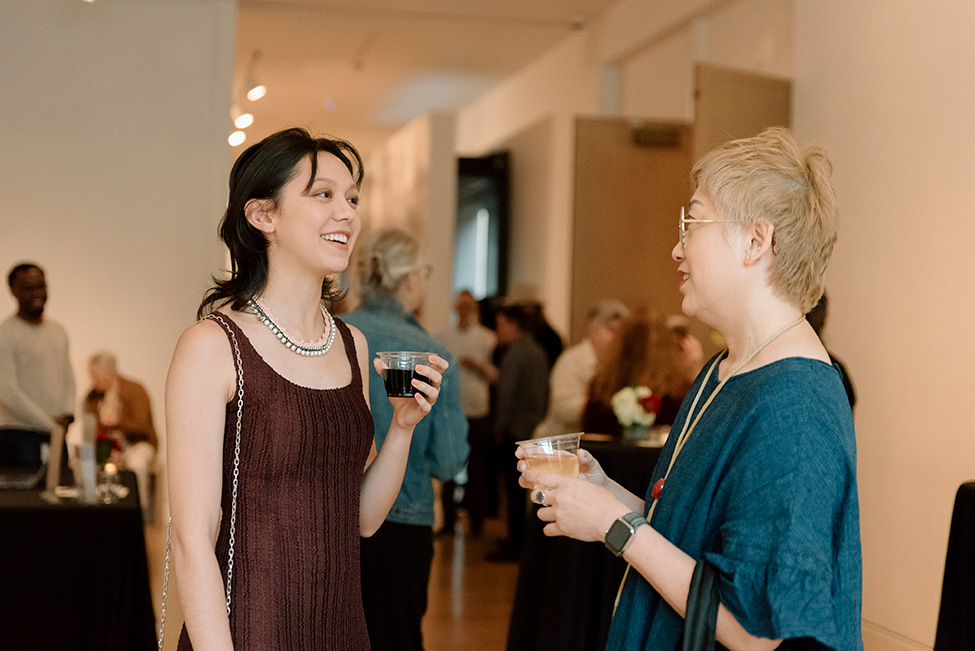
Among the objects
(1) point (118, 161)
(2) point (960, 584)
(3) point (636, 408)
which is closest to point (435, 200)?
(1) point (118, 161)

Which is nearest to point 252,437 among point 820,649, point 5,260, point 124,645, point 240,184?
point 240,184

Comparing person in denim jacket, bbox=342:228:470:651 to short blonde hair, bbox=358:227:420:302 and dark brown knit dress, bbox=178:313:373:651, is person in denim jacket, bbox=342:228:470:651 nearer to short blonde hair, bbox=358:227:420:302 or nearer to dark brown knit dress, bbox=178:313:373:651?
short blonde hair, bbox=358:227:420:302

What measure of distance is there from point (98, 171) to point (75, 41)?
2.88ft

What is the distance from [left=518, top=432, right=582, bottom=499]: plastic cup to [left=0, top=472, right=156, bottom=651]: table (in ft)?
7.05

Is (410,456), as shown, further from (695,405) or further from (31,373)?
(31,373)

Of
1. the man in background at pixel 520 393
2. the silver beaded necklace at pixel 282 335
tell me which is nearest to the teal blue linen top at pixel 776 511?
the silver beaded necklace at pixel 282 335

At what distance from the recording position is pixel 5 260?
6285 mm

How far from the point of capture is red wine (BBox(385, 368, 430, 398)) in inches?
75.1

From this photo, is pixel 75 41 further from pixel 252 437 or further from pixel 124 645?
pixel 252 437

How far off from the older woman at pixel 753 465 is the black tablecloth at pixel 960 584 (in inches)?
77.7

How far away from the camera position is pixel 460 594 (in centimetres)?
567

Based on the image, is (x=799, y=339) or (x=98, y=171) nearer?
(x=799, y=339)

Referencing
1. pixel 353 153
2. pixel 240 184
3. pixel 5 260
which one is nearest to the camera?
pixel 240 184

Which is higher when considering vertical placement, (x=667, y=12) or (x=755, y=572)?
(x=667, y=12)
